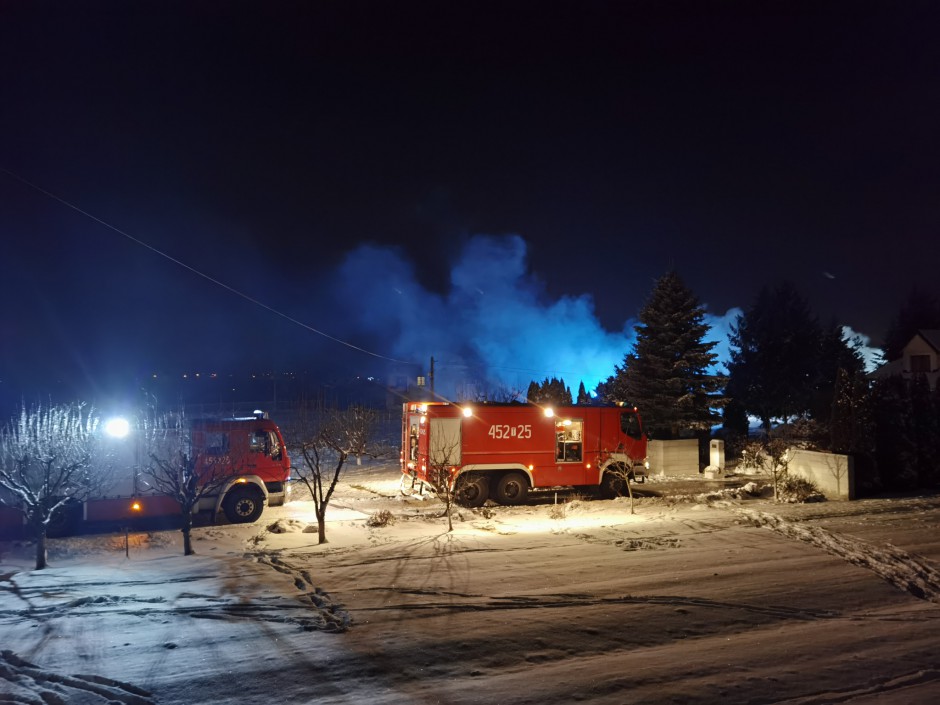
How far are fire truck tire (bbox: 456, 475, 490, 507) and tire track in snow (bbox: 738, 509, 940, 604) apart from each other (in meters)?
6.82

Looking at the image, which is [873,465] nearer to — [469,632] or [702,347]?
[702,347]

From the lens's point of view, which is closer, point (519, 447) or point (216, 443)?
point (216, 443)

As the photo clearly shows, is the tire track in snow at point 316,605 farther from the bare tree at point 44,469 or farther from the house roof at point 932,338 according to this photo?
the house roof at point 932,338

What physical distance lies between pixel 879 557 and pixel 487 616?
7.18m

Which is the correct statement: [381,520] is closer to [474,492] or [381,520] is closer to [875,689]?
Answer: [474,492]

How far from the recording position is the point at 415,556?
37.2 feet

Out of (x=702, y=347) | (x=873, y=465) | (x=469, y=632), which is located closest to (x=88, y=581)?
(x=469, y=632)

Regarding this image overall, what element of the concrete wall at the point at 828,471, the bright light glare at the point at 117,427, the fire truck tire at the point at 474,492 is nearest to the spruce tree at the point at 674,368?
the concrete wall at the point at 828,471

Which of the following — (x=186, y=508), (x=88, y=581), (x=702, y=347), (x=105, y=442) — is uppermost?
(x=702, y=347)

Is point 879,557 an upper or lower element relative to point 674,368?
lower

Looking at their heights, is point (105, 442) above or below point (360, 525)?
above

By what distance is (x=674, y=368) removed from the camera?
93.4 feet

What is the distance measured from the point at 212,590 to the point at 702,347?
24450 millimetres

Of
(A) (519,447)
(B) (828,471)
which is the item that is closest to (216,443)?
(A) (519,447)
